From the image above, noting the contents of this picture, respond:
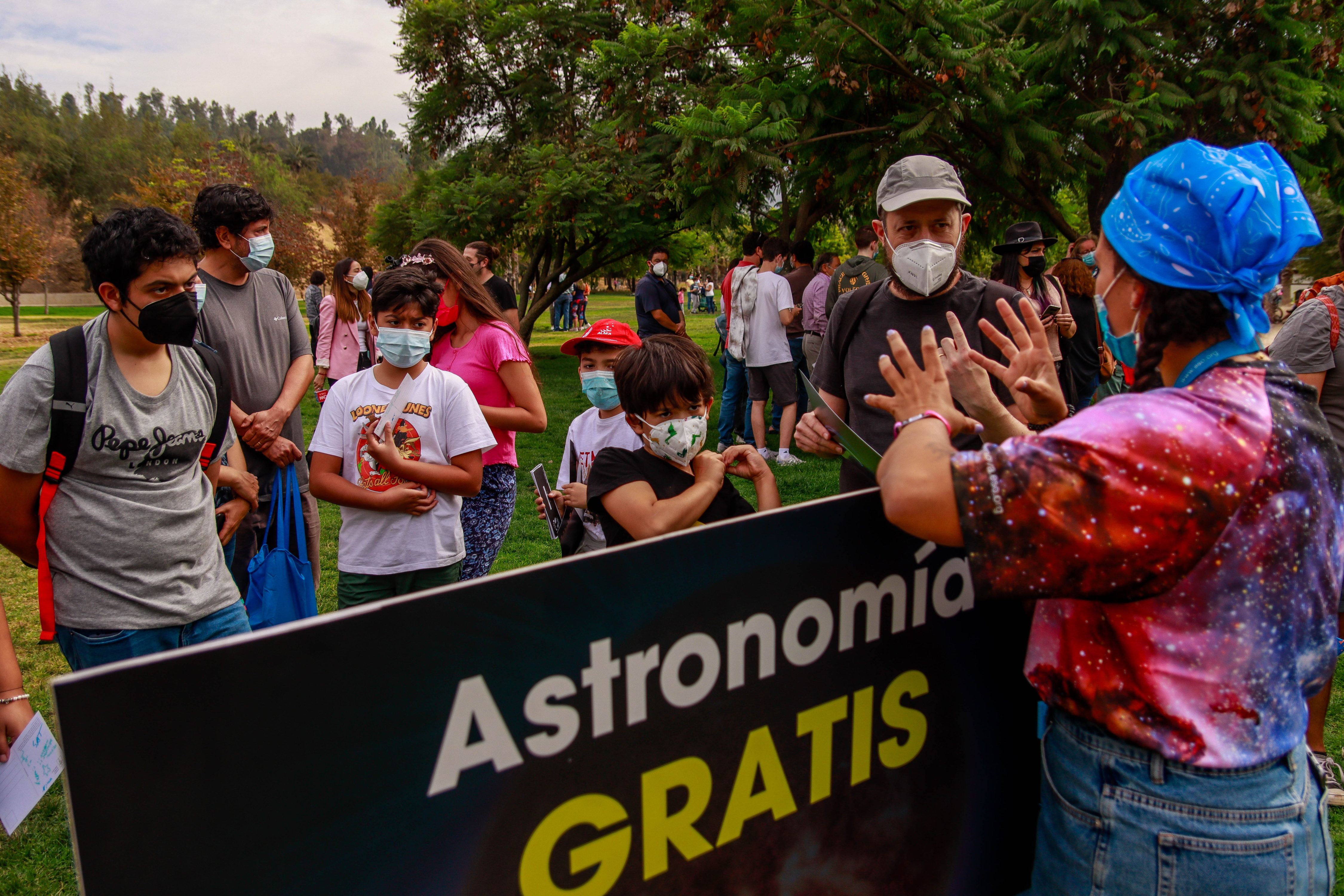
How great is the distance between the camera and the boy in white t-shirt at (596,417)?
10.5ft

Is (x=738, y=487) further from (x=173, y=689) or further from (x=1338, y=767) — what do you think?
(x=173, y=689)

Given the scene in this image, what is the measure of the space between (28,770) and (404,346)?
1.66m

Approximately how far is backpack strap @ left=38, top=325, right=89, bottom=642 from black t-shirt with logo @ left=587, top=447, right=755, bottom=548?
137cm

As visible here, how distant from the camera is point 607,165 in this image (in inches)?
506

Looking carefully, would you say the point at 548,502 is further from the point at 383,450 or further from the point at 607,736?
the point at 607,736

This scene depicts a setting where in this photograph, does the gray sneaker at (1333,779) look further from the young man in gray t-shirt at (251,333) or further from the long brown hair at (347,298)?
the long brown hair at (347,298)

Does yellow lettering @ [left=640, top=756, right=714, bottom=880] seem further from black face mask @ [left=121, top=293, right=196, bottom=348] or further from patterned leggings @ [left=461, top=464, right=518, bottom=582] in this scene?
patterned leggings @ [left=461, top=464, right=518, bottom=582]

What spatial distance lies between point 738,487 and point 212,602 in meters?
5.06

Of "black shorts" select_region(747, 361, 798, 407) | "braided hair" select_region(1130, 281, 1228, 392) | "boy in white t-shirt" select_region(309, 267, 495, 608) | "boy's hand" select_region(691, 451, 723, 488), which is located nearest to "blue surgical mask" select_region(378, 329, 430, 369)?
"boy in white t-shirt" select_region(309, 267, 495, 608)

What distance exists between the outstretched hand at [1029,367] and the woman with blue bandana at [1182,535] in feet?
1.28

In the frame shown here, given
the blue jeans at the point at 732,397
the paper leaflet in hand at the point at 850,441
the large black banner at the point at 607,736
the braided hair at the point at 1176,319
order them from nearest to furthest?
the large black banner at the point at 607,736 < the braided hair at the point at 1176,319 < the paper leaflet in hand at the point at 850,441 < the blue jeans at the point at 732,397

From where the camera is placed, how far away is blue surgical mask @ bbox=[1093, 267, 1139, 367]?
4.47 feet

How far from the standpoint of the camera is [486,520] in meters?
3.52

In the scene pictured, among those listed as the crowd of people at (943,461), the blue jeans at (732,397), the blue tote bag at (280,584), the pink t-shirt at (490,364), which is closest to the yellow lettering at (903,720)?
the crowd of people at (943,461)
